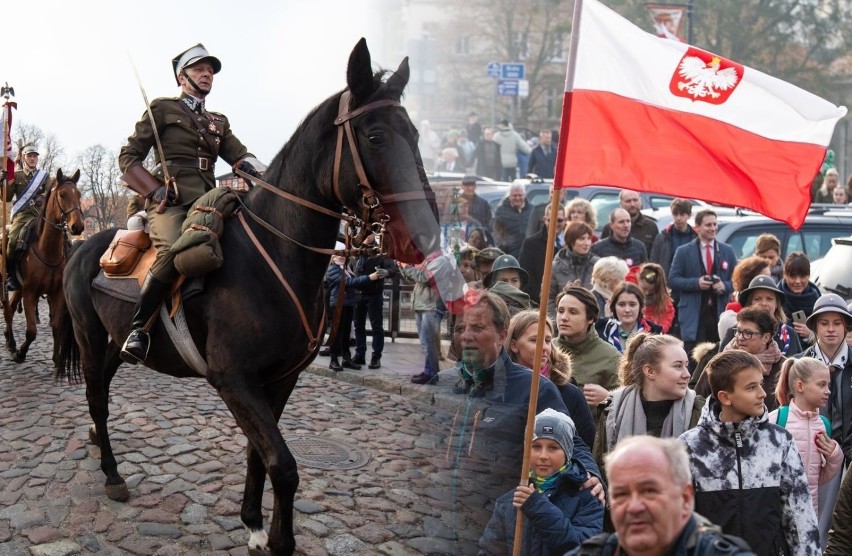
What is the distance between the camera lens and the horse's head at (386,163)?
462 cm

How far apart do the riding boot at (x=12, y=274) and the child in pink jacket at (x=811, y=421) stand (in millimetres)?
10296

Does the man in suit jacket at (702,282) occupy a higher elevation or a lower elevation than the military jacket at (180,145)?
lower

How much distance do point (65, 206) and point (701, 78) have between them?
9484 mm

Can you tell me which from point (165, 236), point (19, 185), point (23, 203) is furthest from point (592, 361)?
point (19, 185)

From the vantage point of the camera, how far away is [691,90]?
4.42 metres

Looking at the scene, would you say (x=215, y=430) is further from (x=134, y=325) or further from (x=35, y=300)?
(x=35, y=300)

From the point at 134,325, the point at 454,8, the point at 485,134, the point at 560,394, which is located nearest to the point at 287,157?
the point at 134,325

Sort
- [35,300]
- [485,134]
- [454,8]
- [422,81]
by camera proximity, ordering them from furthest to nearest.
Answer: [454,8] < [485,134] < [35,300] < [422,81]

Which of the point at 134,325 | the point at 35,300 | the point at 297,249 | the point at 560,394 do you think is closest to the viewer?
the point at 560,394

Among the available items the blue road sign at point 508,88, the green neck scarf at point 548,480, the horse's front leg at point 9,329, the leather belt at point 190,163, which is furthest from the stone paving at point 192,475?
the blue road sign at point 508,88

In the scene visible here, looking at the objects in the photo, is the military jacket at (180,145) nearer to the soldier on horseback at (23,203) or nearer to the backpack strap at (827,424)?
the backpack strap at (827,424)

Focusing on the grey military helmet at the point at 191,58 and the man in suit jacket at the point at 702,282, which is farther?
the man in suit jacket at the point at 702,282

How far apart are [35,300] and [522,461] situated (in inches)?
378

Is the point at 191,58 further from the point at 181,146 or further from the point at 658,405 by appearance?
the point at 658,405
